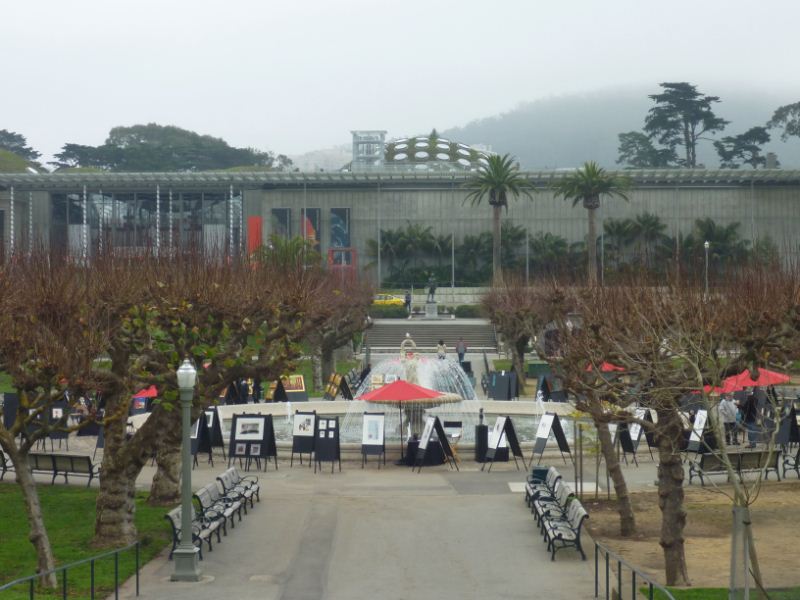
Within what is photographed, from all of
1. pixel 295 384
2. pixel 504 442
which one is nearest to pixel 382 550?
pixel 504 442

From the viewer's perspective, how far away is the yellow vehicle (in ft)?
278

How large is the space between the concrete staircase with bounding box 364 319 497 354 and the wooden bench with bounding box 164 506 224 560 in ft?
155

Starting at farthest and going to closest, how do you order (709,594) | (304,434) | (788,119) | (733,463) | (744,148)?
1. (788,119)
2. (744,148)
3. (304,434)
4. (733,463)
5. (709,594)

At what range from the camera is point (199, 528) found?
18.9m

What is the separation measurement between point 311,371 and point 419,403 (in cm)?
2548

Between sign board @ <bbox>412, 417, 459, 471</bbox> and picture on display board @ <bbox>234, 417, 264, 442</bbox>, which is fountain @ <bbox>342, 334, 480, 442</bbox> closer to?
sign board @ <bbox>412, 417, 459, 471</bbox>

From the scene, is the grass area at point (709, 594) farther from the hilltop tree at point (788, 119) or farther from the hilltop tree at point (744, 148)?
the hilltop tree at point (788, 119)

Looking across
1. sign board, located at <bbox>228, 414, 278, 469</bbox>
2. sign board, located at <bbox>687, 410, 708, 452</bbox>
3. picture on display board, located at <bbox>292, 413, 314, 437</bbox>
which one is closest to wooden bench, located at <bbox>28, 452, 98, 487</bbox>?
sign board, located at <bbox>228, 414, 278, 469</bbox>

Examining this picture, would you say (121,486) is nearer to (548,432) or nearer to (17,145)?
(548,432)

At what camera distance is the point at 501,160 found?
91.8 m

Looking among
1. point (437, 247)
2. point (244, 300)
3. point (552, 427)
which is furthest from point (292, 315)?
point (437, 247)

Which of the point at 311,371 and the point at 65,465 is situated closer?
the point at 65,465

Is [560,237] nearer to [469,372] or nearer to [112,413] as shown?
[469,372]

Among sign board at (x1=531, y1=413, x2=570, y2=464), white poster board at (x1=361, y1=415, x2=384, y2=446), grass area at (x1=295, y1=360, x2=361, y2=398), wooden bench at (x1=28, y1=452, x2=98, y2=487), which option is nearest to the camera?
wooden bench at (x1=28, y1=452, x2=98, y2=487)
